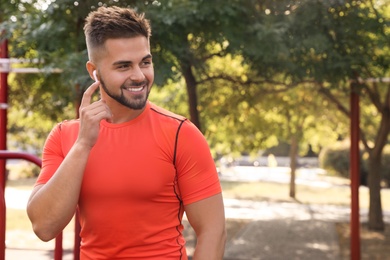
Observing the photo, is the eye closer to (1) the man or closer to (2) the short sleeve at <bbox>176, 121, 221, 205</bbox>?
(1) the man

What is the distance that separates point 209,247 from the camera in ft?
6.26

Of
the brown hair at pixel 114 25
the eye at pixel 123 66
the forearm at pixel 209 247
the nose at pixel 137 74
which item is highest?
the brown hair at pixel 114 25

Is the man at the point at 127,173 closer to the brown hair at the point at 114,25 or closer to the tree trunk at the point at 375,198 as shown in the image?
the brown hair at the point at 114,25

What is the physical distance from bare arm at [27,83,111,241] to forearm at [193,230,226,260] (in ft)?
1.20

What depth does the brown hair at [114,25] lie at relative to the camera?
190cm

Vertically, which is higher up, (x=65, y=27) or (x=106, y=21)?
(x=65, y=27)

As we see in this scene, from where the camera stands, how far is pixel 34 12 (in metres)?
7.59

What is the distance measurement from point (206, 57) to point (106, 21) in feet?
23.2

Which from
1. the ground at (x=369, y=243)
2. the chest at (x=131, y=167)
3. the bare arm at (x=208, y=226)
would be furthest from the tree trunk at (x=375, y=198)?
the chest at (x=131, y=167)

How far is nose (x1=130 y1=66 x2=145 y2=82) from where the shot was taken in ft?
6.17

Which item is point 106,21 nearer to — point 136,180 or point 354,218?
point 136,180

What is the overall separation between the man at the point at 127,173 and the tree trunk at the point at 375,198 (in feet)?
33.0

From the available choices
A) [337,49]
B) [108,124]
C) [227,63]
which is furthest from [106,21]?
[227,63]

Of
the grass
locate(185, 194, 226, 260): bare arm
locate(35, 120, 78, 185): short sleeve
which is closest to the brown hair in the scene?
locate(35, 120, 78, 185): short sleeve
